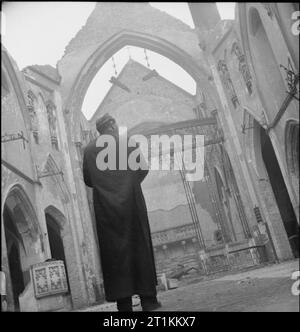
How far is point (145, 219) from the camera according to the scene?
3.44 meters

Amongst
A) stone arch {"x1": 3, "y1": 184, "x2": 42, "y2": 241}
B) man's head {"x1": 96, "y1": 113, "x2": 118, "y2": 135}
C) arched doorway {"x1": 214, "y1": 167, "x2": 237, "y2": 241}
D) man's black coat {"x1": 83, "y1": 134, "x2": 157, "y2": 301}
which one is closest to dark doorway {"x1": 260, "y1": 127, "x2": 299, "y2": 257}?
arched doorway {"x1": 214, "y1": 167, "x2": 237, "y2": 241}

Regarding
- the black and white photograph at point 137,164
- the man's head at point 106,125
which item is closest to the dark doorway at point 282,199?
the black and white photograph at point 137,164

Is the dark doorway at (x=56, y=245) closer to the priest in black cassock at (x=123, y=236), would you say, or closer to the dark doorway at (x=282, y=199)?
the dark doorway at (x=282, y=199)

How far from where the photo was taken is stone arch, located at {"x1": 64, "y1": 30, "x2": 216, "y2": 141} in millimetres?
16016

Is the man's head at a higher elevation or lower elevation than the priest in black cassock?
higher

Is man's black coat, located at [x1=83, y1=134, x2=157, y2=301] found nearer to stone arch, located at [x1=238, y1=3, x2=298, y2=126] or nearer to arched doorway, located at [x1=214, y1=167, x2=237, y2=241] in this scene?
stone arch, located at [x1=238, y1=3, x2=298, y2=126]

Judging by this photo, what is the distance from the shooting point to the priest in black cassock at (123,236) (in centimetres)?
325

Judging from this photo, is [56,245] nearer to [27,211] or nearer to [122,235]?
[27,211]

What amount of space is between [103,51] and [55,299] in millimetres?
11784

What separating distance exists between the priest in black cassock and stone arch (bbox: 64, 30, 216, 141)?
1250cm

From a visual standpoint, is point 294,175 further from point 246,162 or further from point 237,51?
point 237,51

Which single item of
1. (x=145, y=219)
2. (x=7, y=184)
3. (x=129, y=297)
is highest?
(x=7, y=184)

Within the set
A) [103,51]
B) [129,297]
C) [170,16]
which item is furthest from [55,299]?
[170,16]

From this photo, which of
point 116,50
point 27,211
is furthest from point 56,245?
point 116,50
